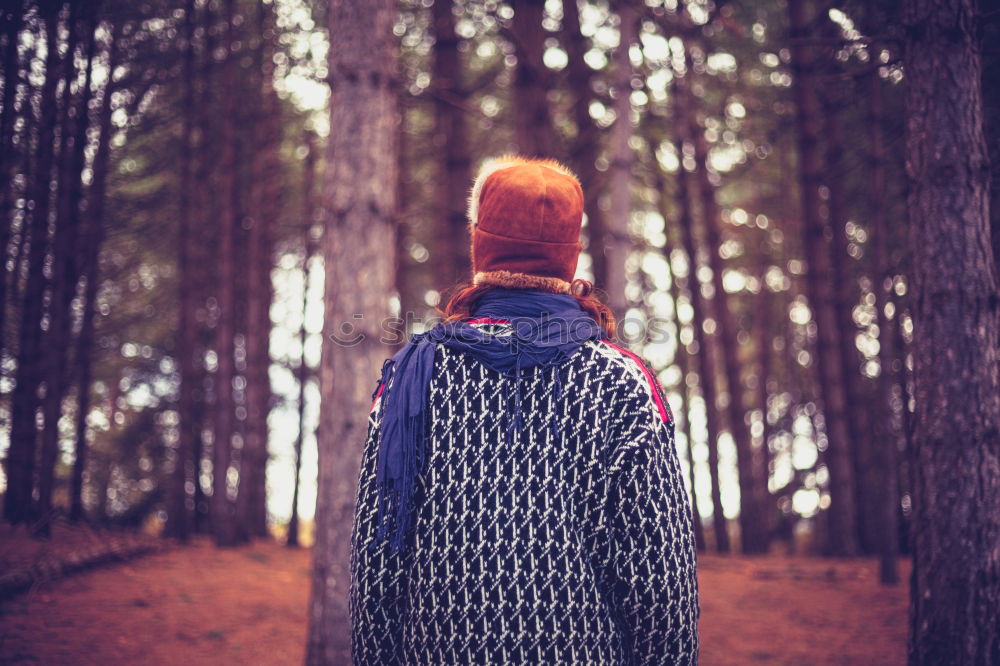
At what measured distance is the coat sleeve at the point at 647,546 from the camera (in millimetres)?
1796

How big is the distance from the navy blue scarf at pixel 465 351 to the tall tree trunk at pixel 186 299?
11.7 metres

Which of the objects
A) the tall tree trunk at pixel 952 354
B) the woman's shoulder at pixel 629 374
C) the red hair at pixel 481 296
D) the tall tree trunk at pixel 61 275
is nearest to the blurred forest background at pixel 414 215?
the tall tree trunk at pixel 61 275

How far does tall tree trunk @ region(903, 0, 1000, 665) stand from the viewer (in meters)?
4.29

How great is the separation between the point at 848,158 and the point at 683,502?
13791 millimetres

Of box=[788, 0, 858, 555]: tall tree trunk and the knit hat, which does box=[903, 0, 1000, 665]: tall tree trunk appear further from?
box=[788, 0, 858, 555]: tall tree trunk

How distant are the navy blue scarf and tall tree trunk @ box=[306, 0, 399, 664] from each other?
294cm

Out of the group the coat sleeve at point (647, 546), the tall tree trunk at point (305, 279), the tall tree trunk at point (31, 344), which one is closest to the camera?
the coat sleeve at point (647, 546)

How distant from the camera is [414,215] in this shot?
713cm

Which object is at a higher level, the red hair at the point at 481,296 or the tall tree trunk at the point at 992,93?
the tall tree trunk at the point at 992,93

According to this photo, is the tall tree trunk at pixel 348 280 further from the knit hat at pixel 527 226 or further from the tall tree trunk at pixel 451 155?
the tall tree trunk at pixel 451 155

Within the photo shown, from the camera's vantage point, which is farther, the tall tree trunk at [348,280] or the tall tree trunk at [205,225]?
the tall tree trunk at [205,225]

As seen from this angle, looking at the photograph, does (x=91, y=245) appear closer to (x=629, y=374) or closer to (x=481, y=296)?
(x=481, y=296)

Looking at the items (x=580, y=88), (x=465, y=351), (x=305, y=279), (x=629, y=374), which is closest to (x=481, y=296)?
(x=465, y=351)

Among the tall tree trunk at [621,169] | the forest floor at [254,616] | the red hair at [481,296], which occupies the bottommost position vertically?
the forest floor at [254,616]
